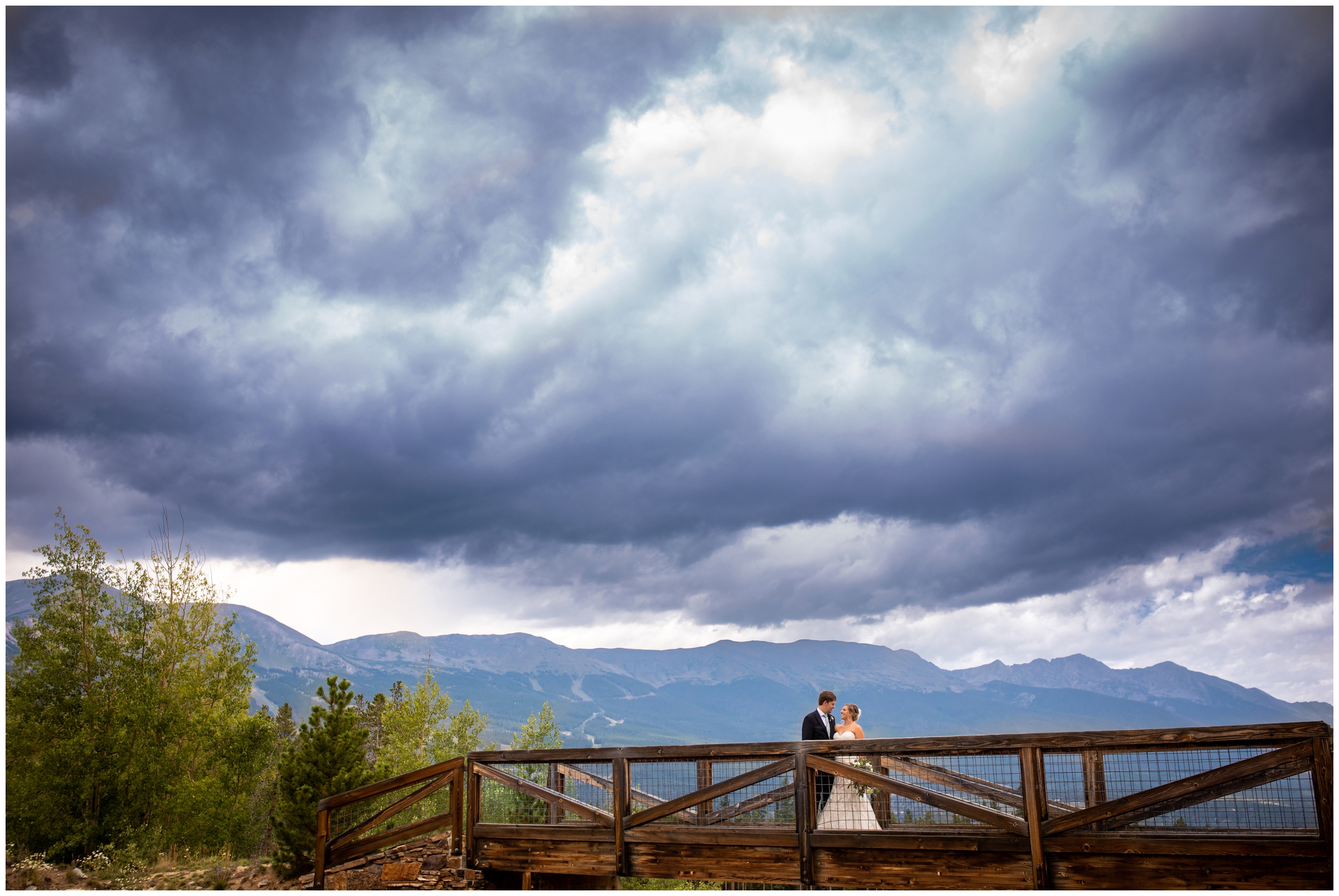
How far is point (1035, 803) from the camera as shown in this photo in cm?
942

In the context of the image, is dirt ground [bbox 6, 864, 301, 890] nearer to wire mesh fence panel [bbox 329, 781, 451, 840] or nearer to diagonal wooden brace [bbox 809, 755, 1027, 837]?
wire mesh fence panel [bbox 329, 781, 451, 840]

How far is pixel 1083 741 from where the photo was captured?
921cm

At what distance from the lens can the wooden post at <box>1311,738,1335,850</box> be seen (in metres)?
7.89

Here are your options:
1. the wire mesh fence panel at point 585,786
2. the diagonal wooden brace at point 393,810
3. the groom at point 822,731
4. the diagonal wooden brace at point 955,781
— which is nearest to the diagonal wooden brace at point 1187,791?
the diagonal wooden brace at point 955,781

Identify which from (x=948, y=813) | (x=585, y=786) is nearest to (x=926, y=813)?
(x=948, y=813)

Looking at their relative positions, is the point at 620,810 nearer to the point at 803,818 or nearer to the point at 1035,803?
the point at 803,818

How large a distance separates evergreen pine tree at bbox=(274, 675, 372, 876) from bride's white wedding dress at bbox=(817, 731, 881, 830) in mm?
14627

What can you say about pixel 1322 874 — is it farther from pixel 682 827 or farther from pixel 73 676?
pixel 73 676

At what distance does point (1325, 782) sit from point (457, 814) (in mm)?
11645

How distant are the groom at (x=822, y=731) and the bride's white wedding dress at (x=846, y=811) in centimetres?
8

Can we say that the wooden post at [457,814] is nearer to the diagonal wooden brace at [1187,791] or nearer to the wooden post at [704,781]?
the wooden post at [704,781]

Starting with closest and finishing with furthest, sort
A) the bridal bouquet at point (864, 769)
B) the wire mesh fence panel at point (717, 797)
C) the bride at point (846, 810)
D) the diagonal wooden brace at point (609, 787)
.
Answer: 1. the bridal bouquet at point (864, 769)
2. the bride at point (846, 810)
3. the wire mesh fence panel at point (717, 797)
4. the diagonal wooden brace at point (609, 787)

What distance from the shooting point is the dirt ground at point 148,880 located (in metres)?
17.8

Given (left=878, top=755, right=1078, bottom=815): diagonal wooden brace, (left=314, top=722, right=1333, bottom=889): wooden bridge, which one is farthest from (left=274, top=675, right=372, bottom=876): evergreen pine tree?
(left=878, top=755, right=1078, bottom=815): diagonal wooden brace
